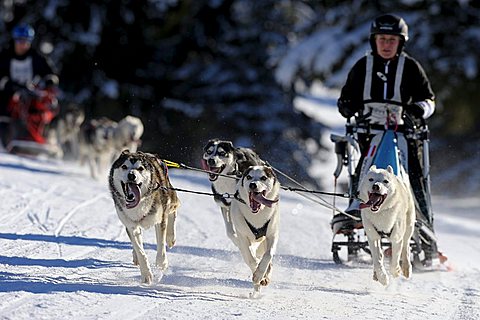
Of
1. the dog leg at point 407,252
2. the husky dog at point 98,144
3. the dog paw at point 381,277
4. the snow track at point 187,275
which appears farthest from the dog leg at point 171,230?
the husky dog at point 98,144

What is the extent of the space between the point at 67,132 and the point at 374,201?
9.44 m

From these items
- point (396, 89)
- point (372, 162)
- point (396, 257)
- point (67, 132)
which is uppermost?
point (67, 132)

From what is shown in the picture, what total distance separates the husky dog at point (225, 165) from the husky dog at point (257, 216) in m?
0.66

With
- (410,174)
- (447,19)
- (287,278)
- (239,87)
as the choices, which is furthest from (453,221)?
(239,87)

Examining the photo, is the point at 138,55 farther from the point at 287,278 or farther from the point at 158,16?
the point at 287,278

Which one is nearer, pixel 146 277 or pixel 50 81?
pixel 146 277

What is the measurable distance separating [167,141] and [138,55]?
234cm

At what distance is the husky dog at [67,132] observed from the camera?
14883mm

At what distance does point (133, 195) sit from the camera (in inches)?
246

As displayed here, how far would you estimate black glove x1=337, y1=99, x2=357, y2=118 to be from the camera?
25.3 ft

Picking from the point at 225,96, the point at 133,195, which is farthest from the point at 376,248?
the point at 225,96

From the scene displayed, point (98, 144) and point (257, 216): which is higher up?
point (98, 144)

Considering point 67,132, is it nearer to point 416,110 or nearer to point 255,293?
point 416,110

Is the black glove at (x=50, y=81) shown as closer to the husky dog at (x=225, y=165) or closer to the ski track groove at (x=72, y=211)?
the ski track groove at (x=72, y=211)
